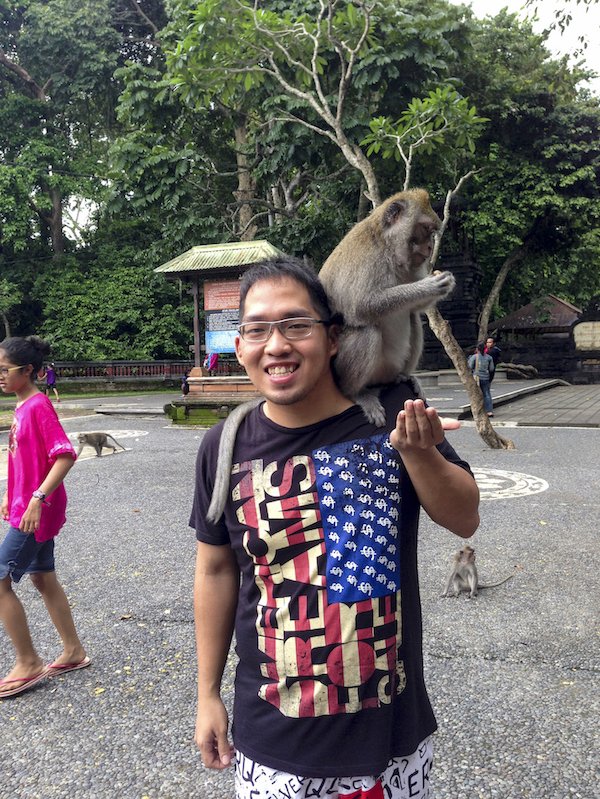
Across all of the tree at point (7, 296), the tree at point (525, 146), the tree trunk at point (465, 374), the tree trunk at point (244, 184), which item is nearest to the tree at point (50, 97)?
the tree at point (7, 296)

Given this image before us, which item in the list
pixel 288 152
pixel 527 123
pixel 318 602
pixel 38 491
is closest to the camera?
pixel 318 602

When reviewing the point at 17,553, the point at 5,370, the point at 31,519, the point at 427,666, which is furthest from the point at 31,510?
the point at 427,666

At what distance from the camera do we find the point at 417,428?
1.24m

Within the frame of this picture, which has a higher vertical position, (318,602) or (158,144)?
(158,144)

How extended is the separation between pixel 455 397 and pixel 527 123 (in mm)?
10543

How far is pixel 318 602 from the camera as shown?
1.37 meters

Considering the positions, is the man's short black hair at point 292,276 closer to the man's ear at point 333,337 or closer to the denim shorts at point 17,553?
the man's ear at point 333,337

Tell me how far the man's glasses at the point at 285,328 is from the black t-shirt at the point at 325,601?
198 mm

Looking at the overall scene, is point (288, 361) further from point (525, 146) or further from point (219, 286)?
point (525, 146)

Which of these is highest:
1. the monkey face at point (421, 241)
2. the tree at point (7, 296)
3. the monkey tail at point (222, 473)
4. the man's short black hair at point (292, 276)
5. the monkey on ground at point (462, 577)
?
the tree at point (7, 296)

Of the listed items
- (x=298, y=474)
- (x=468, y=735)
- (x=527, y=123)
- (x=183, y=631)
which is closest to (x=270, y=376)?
(x=298, y=474)

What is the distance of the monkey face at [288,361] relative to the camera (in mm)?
1420

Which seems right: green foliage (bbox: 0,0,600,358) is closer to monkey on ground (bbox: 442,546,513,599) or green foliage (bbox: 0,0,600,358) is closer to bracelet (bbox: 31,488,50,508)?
monkey on ground (bbox: 442,546,513,599)

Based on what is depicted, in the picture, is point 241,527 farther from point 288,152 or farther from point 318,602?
point 288,152
